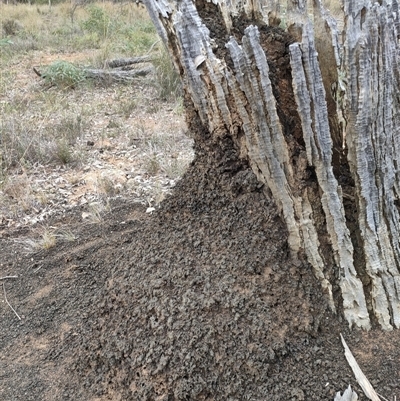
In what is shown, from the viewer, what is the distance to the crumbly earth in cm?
148

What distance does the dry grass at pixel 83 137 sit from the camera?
143 inches

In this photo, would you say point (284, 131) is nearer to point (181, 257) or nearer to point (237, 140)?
point (237, 140)

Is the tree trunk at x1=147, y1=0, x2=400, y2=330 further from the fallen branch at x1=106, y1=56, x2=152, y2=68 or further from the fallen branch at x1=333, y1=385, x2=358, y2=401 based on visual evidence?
the fallen branch at x1=106, y1=56, x2=152, y2=68

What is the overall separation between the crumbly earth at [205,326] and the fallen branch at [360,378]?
0.02m

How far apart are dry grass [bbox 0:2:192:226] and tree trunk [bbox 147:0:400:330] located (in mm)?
1675

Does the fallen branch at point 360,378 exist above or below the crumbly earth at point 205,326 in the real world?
below

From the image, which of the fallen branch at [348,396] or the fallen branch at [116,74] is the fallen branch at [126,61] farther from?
the fallen branch at [348,396]

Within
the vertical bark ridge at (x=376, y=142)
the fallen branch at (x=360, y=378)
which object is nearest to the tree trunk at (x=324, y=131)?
the vertical bark ridge at (x=376, y=142)

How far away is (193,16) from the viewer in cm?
150

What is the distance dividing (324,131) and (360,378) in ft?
2.48

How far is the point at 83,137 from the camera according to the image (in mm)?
4906

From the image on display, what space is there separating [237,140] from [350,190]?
1.36ft

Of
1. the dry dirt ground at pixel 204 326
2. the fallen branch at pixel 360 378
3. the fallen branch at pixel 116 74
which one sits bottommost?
the fallen branch at pixel 360 378

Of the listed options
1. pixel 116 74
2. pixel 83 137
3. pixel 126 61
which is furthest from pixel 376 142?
pixel 126 61
